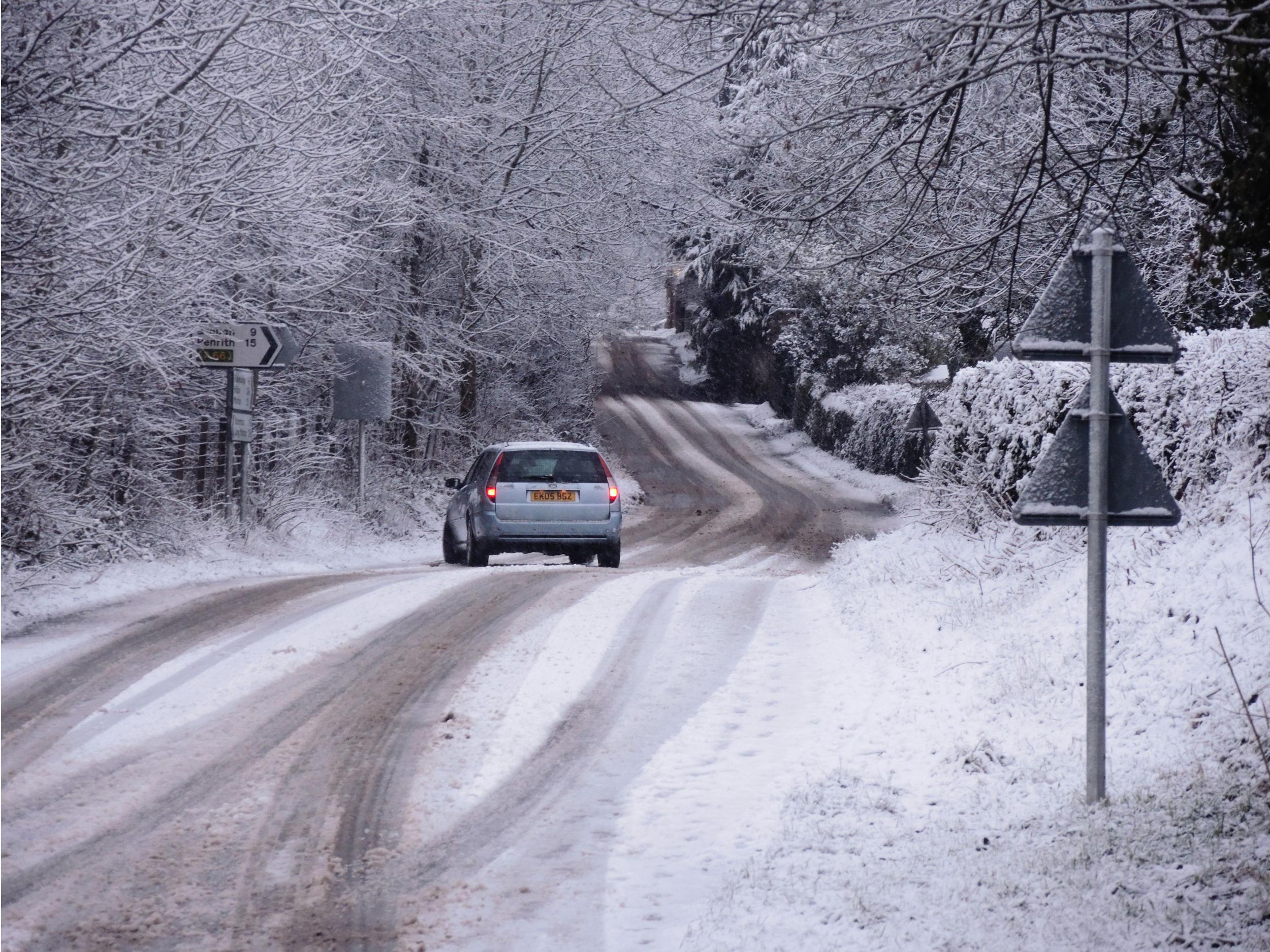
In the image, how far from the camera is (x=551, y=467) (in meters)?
16.9

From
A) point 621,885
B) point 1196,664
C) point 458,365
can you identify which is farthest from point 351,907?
point 458,365

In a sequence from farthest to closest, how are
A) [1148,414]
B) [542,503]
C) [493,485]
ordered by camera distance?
[542,503]
[493,485]
[1148,414]

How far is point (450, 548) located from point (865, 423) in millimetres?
22352

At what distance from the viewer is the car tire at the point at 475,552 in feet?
56.0

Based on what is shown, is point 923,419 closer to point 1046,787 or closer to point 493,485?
point 493,485

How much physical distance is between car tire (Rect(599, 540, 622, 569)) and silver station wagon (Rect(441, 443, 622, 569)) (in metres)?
0.11

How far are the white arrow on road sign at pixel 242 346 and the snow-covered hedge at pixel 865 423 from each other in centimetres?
1935

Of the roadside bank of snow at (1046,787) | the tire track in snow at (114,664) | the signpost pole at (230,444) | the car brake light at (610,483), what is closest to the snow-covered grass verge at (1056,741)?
the roadside bank of snow at (1046,787)

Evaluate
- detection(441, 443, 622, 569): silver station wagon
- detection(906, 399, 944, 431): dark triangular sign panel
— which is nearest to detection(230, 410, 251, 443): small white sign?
detection(441, 443, 622, 569): silver station wagon

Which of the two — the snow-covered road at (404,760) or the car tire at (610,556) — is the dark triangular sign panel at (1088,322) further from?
the car tire at (610,556)

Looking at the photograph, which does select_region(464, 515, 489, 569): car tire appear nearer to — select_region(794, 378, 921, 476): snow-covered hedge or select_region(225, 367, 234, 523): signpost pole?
select_region(225, 367, 234, 523): signpost pole

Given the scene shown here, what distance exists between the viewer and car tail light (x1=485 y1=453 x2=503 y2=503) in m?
16.7

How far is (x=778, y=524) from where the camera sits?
93.4 feet

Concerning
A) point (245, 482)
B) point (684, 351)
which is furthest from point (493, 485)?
point (684, 351)
